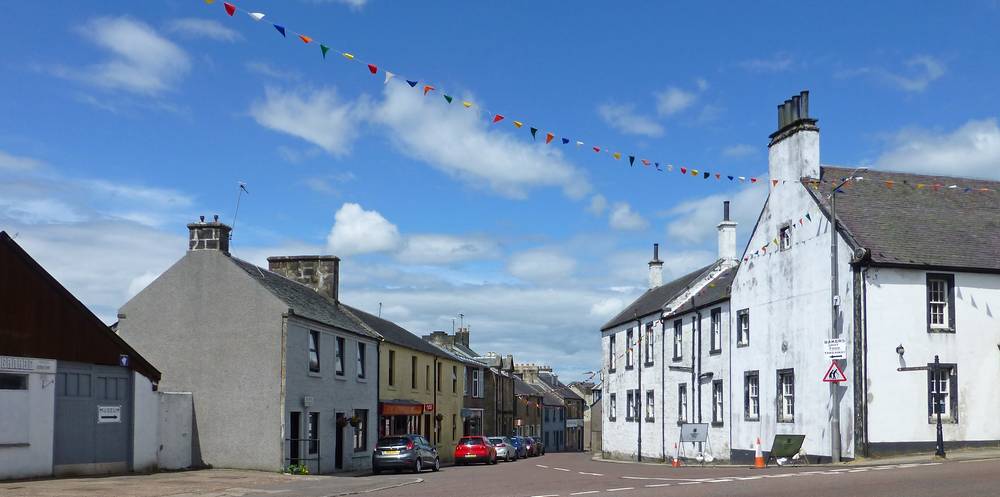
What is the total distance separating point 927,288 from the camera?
3038 cm

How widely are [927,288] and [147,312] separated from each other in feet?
81.8

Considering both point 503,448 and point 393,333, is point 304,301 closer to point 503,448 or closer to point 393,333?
point 393,333

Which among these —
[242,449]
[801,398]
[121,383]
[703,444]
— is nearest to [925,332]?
[801,398]

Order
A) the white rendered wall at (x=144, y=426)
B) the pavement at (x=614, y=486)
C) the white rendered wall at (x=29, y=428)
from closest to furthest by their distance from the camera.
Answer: the pavement at (x=614, y=486) → the white rendered wall at (x=29, y=428) → the white rendered wall at (x=144, y=426)

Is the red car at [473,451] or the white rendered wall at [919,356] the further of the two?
the red car at [473,451]

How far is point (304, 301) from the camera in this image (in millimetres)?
35500

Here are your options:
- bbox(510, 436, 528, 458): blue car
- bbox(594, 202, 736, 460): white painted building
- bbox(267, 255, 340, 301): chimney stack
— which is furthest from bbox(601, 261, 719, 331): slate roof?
bbox(267, 255, 340, 301): chimney stack

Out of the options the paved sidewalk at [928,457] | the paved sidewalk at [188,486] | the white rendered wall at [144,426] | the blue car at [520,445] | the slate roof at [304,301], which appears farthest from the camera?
the blue car at [520,445]

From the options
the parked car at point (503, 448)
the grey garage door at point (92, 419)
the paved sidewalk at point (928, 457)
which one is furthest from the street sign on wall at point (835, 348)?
the parked car at point (503, 448)

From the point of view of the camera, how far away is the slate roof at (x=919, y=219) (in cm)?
3064

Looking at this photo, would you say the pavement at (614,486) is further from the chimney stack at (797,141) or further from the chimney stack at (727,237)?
the chimney stack at (727,237)

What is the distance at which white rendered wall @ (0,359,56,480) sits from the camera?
2303cm

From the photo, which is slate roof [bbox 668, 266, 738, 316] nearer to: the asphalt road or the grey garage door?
the asphalt road

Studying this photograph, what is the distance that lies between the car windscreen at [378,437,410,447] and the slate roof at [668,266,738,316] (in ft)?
46.8
